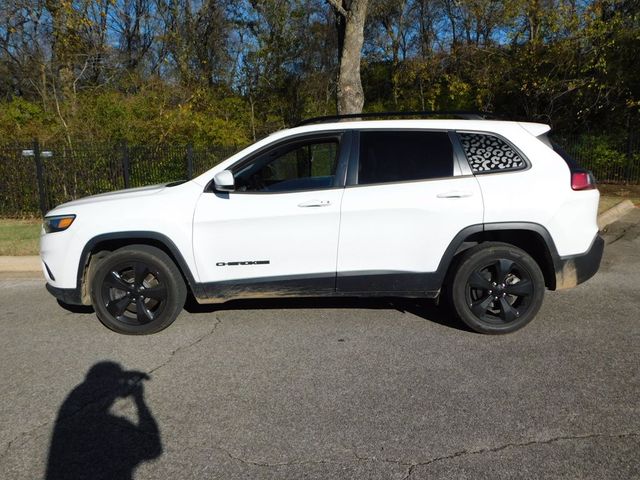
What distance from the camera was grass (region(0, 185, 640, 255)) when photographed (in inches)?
317

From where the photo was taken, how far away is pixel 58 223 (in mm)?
4520

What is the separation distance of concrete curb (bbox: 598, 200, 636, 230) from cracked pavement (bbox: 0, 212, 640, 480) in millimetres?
4809

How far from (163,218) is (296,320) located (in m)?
1.52

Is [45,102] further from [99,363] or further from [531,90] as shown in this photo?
[531,90]

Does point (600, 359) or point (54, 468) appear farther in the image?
point (600, 359)

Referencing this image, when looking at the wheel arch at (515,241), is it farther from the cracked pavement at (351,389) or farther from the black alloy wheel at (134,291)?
the black alloy wheel at (134,291)

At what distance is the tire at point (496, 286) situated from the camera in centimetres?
433

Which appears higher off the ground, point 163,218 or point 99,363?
point 163,218

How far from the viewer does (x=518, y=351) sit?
13.4ft

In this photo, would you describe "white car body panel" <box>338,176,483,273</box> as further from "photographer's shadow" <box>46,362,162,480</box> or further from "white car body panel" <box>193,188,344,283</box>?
"photographer's shadow" <box>46,362,162,480</box>

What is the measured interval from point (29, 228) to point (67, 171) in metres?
2.26

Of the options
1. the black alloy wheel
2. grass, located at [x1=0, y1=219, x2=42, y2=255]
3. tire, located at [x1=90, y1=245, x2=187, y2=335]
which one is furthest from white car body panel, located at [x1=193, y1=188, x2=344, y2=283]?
grass, located at [x1=0, y1=219, x2=42, y2=255]

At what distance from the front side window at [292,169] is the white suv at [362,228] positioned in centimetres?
2

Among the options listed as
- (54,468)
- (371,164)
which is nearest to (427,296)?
(371,164)
